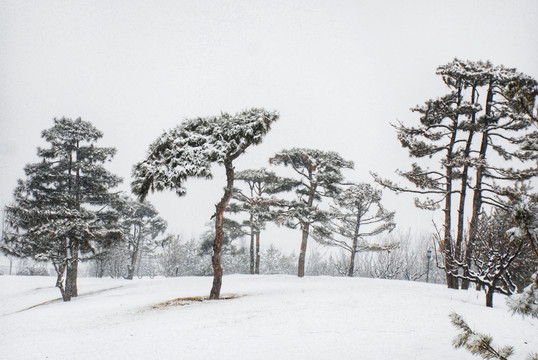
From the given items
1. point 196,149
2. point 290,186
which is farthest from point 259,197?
point 196,149

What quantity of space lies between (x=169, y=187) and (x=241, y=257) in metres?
33.8

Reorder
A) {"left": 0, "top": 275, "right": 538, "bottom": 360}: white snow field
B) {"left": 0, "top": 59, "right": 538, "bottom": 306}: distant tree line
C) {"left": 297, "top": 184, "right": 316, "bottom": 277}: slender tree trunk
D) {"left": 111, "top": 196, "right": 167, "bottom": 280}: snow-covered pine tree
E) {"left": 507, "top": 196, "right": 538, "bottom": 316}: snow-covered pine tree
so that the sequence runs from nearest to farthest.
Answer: {"left": 507, "top": 196, "right": 538, "bottom": 316}: snow-covered pine tree < {"left": 0, "top": 275, "right": 538, "bottom": 360}: white snow field < {"left": 0, "top": 59, "right": 538, "bottom": 306}: distant tree line < {"left": 297, "top": 184, "right": 316, "bottom": 277}: slender tree trunk < {"left": 111, "top": 196, "right": 167, "bottom": 280}: snow-covered pine tree

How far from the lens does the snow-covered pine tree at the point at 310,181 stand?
18703 millimetres

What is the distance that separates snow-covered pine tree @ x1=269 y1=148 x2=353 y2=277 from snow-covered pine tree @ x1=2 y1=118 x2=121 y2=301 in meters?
11.2

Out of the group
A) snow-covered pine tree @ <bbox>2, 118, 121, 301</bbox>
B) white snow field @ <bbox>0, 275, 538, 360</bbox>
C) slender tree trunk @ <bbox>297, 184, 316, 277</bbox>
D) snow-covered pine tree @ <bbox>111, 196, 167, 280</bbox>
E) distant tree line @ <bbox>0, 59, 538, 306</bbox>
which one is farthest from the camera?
snow-covered pine tree @ <bbox>111, 196, 167, 280</bbox>

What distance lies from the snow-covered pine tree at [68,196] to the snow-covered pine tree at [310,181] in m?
11.2

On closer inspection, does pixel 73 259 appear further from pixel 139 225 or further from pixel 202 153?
pixel 139 225

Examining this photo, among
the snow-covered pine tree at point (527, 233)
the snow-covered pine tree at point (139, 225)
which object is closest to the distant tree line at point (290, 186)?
the snow-covered pine tree at point (527, 233)

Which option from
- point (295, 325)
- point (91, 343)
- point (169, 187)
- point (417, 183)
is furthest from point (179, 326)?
point (417, 183)

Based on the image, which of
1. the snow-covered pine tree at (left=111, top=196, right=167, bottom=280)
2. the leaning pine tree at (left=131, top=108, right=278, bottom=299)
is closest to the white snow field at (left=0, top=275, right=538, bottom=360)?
the leaning pine tree at (left=131, top=108, right=278, bottom=299)

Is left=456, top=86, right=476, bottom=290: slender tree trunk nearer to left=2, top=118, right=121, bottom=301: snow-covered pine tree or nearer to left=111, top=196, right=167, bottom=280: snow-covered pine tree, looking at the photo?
left=2, top=118, right=121, bottom=301: snow-covered pine tree

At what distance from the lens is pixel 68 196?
57.2ft

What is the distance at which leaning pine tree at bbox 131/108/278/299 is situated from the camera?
11789mm

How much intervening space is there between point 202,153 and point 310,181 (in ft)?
32.4
